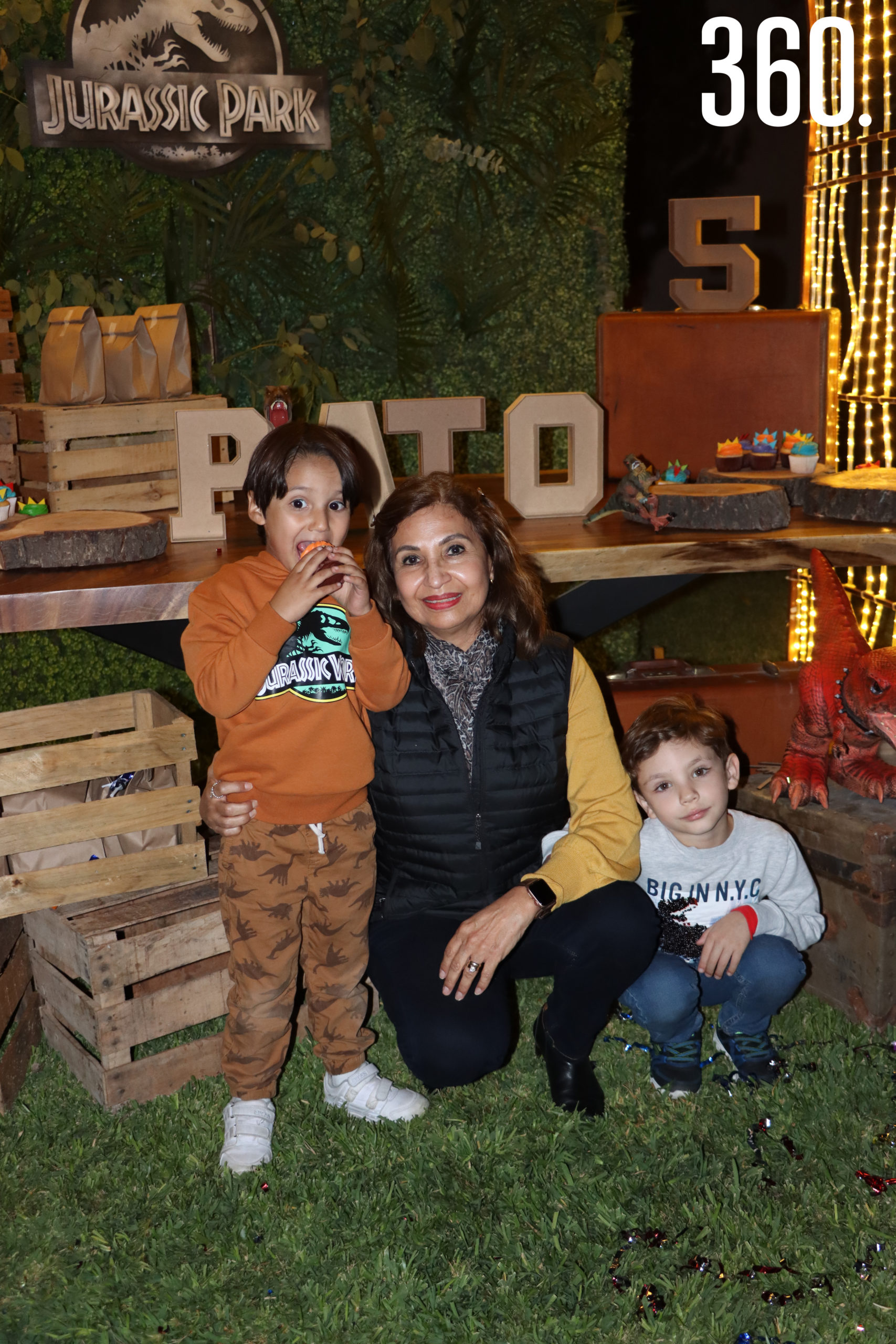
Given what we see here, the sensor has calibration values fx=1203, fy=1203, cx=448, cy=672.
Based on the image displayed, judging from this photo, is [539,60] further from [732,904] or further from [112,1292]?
[112,1292]

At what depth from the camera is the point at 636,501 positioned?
3.15 metres

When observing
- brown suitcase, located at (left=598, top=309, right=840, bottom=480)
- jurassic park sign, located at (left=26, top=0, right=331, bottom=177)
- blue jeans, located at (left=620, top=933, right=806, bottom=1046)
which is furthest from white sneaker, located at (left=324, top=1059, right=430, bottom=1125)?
jurassic park sign, located at (left=26, top=0, right=331, bottom=177)

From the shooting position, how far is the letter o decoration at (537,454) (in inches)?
123

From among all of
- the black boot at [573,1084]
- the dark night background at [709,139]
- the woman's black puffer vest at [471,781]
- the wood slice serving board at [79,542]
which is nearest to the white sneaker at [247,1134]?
the woman's black puffer vest at [471,781]

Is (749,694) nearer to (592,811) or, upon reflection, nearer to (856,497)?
(856,497)

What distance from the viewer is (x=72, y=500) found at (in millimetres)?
3166

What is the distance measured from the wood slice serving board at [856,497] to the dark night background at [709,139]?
2.16m

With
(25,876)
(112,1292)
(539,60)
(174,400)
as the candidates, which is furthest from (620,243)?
(112,1292)

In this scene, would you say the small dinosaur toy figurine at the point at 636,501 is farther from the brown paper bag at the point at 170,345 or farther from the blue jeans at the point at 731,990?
the brown paper bag at the point at 170,345

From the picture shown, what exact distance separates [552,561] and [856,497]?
86 centimetres

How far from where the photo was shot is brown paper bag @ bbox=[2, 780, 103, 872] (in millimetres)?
2783

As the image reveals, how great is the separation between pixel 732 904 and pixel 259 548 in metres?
1.38

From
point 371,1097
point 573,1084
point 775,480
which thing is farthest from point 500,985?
point 775,480

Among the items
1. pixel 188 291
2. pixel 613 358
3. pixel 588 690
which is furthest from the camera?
pixel 188 291
